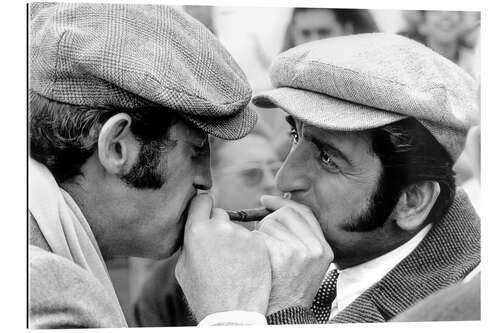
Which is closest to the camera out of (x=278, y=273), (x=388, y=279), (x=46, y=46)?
(x=46, y=46)

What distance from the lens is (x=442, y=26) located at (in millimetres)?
2504

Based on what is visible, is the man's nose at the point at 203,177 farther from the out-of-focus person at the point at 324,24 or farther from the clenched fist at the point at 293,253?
the out-of-focus person at the point at 324,24

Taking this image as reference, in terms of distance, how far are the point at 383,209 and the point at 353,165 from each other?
0.52 feet

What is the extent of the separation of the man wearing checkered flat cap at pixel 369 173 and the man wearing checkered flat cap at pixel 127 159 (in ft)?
0.51

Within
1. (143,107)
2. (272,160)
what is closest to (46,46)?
(143,107)

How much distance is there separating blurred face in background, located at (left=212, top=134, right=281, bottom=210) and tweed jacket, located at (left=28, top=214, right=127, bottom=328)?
1.52ft

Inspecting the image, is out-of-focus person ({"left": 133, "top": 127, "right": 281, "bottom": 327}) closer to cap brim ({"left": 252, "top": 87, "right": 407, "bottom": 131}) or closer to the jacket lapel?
cap brim ({"left": 252, "top": 87, "right": 407, "bottom": 131})

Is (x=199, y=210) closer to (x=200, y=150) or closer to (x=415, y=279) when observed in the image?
(x=200, y=150)

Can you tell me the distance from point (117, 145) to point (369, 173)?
708mm

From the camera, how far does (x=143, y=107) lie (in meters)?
2.10

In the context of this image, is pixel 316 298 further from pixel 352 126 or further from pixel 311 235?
pixel 352 126

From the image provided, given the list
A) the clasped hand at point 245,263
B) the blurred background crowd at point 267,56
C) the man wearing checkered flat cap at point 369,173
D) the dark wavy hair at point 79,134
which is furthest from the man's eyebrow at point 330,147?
the dark wavy hair at point 79,134

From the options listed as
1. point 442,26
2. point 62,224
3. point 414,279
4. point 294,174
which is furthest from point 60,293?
point 442,26

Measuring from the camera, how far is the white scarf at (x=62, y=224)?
2.03m
